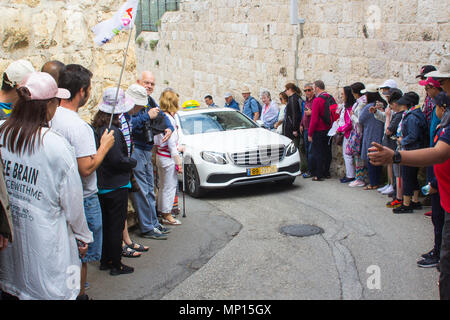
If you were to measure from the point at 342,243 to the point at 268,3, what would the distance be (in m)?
8.75

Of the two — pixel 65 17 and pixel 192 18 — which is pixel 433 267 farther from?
pixel 192 18

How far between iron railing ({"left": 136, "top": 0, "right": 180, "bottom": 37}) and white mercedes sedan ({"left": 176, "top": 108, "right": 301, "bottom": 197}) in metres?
11.7

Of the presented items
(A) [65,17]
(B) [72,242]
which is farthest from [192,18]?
(B) [72,242]

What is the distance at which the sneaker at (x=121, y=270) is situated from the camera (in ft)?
18.1

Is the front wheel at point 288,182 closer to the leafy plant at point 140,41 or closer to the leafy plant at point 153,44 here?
the leafy plant at point 153,44

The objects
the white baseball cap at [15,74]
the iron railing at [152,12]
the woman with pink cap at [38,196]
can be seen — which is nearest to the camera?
the woman with pink cap at [38,196]

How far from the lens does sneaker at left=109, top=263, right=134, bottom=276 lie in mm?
5520

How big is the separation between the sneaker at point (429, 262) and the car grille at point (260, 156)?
3955 millimetres

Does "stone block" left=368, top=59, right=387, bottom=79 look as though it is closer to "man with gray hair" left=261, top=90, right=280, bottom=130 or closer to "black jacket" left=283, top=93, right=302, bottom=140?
"black jacket" left=283, top=93, right=302, bottom=140

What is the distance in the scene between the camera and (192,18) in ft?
61.9

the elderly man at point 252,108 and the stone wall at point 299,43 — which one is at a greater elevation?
the stone wall at point 299,43

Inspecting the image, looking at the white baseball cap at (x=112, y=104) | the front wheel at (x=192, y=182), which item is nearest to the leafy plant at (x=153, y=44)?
the front wheel at (x=192, y=182)

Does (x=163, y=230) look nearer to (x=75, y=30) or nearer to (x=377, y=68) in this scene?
(x=75, y=30)

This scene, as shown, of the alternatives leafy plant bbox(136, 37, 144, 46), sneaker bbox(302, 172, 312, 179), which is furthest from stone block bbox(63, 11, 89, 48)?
leafy plant bbox(136, 37, 144, 46)
